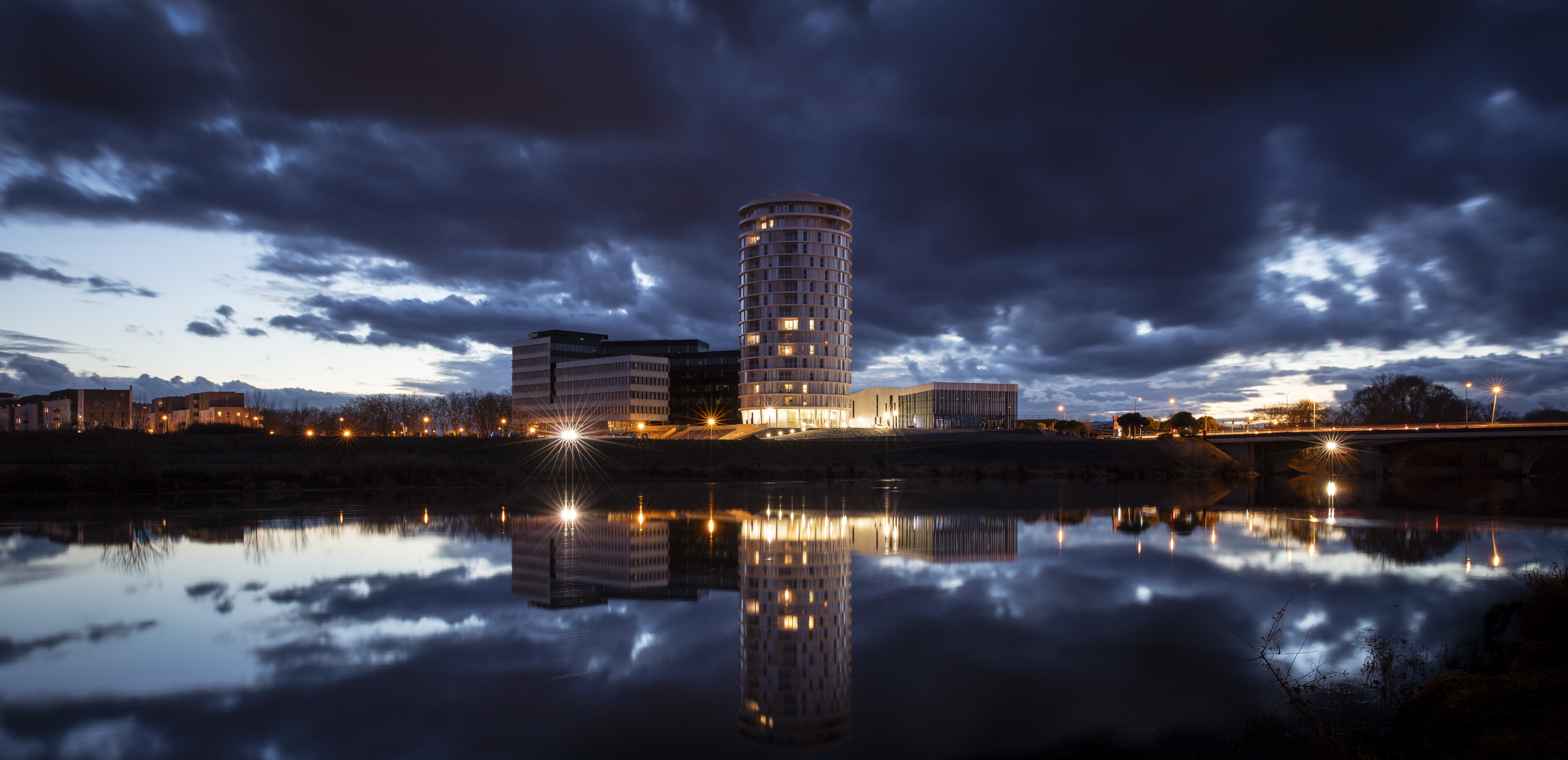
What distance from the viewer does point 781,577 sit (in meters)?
22.4

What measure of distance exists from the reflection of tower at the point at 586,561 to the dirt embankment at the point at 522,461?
31.2 meters

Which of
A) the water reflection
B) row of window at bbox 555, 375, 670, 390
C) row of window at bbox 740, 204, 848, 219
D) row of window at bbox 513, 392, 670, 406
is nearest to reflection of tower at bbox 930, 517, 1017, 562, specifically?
the water reflection

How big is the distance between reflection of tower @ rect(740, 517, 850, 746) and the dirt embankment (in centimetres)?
4335

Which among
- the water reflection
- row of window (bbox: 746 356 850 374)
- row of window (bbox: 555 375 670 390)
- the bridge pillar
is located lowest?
the bridge pillar

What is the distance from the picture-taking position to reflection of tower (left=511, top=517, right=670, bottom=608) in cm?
2027

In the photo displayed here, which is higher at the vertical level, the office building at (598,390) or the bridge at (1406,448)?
the office building at (598,390)

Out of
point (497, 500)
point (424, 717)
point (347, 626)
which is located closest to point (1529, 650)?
point (424, 717)

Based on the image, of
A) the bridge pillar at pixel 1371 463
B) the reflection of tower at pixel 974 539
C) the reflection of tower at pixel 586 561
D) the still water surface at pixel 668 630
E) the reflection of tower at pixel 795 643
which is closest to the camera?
the still water surface at pixel 668 630

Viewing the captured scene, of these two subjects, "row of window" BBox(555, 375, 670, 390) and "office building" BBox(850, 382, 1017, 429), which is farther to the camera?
"row of window" BBox(555, 375, 670, 390)

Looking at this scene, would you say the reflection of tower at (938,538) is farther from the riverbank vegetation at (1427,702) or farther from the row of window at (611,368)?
the row of window at (611,368)

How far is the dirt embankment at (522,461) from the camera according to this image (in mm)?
54062

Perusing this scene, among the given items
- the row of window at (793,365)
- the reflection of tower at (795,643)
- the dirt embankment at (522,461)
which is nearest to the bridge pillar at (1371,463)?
the dirt embankment at (522,461)

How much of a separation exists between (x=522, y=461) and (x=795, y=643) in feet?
244

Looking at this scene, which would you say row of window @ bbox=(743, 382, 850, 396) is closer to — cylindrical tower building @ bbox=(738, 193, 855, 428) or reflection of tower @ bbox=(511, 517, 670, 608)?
cylindrical tower building @ bbox=(738, 193, 855, 428)
